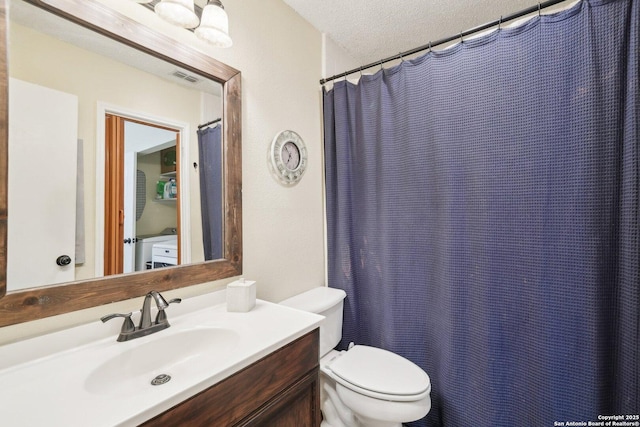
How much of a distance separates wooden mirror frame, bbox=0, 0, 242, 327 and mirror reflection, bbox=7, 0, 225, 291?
21 mm

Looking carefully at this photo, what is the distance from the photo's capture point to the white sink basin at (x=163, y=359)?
75 cm

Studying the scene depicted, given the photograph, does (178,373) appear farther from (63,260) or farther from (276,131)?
(276,131)

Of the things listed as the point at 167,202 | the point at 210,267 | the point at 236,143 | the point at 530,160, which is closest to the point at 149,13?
the point at 236,143

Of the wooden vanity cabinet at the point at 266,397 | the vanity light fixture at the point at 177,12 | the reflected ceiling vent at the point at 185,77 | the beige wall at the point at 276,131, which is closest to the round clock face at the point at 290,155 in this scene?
the beige wall at the point at 276,131

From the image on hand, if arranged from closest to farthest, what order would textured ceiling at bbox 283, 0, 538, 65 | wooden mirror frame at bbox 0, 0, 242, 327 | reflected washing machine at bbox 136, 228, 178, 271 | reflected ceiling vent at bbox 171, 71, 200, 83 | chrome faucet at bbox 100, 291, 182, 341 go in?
1. wooden mirror frame at bbox 0, 0, 242, 327
2. chrome faucet at bbox 100, 291, 182, 341
3. reflected washing machine at bbox 136, 228, 178, 271
4. reflected ceiling vent at bbox 171, 71, 200, 83
5. textured ceiling at bbox 283, 0, 538, 65

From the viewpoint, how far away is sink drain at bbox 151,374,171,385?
0.81m

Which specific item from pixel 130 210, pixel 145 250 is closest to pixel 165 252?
pixel 145 250

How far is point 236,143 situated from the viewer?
4.12 feet

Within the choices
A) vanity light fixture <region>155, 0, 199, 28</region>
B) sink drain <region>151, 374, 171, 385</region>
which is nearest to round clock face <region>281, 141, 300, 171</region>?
vanity light fixture <region>155, 0, 199, 28</region>

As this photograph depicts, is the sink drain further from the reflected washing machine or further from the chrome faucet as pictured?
the reflected washing machine

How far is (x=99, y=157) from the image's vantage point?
888 mm

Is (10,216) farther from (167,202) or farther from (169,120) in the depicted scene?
(169,120)

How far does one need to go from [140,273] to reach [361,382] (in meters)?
1.02

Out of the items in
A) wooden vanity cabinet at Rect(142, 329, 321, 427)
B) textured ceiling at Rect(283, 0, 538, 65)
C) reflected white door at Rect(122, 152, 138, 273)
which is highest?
textured ceiling at Rect(283, 0, 538, 65)
